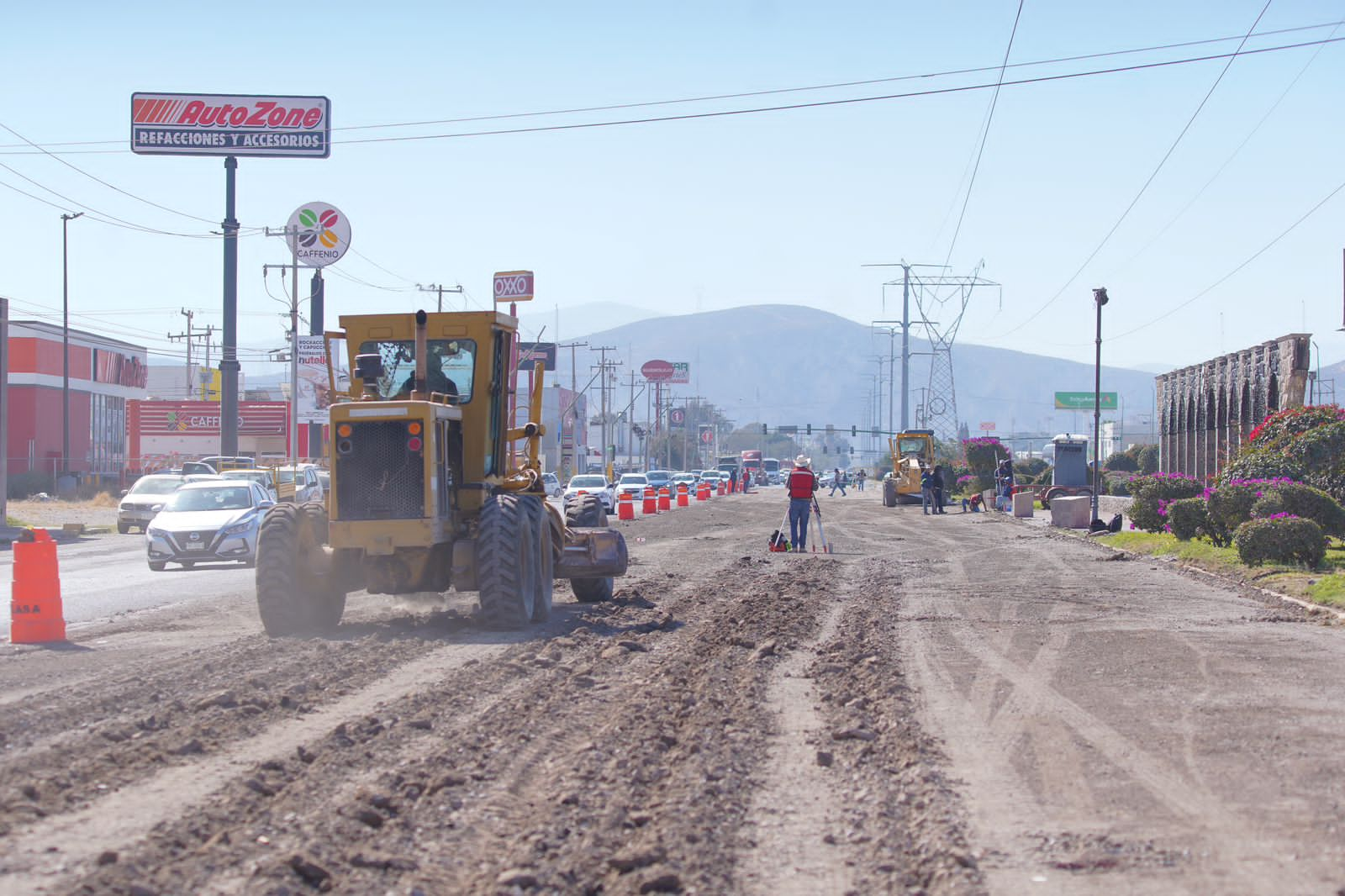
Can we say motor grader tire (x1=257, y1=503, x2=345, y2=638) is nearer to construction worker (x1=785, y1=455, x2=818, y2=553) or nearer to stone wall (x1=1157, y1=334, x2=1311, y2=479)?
construction worker (x1=785, y1=455, x2=818, y2=553)

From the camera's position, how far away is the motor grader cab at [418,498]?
13039 millimetres

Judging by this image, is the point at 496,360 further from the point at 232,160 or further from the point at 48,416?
the point at 48,416

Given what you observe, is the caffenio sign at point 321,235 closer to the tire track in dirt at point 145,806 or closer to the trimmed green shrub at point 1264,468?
the trimmed green shrub at point 1264,468

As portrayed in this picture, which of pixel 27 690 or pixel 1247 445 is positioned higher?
pixel 1247 445

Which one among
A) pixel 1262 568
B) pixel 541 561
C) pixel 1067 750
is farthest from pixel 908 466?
pixel 1067 750

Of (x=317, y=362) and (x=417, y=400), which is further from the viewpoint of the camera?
(x=317, y=362)

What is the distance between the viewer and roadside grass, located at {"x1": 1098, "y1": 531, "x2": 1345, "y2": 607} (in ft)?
52.3

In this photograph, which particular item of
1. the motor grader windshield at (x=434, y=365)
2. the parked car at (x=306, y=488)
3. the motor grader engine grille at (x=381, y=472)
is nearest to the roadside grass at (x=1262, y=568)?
the motor grader windshield at (x=434, y=365)

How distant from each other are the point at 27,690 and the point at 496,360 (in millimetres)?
6055

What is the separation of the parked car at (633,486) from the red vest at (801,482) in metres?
25.2

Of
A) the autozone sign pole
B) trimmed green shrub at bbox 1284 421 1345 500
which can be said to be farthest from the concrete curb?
the autozone sign pole

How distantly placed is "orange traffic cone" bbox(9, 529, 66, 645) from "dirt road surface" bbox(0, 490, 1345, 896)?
359mm

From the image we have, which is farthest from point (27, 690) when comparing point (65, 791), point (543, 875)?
point (543, 875)

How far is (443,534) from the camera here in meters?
13.4
